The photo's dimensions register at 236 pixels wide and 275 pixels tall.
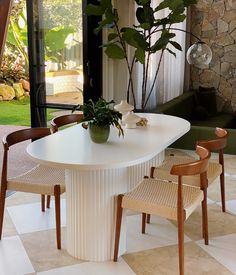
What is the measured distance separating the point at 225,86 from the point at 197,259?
443cm

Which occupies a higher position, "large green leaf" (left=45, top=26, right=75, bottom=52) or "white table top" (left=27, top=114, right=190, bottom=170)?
"large green leaf" (left=45, top=26, right=75, bottom=52)

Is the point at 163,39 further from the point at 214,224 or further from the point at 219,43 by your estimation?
the point at 219,43

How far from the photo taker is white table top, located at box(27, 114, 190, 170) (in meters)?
2.06

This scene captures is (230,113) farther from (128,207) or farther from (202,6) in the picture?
(128,207)

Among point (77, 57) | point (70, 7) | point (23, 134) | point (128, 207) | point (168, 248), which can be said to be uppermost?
point (70, 7)

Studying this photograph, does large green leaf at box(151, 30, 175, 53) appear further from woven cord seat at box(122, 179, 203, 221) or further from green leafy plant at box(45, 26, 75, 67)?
woven cord seat at box(122, 179, 203, 221)

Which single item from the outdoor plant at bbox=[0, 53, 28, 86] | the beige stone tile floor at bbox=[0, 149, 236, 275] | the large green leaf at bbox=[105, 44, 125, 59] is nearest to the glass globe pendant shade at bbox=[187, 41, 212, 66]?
the large green leaf at bbox=[105, 44, 125, 59]

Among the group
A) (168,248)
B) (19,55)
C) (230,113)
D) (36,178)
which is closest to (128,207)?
(168,248)

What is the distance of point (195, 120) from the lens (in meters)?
5.79

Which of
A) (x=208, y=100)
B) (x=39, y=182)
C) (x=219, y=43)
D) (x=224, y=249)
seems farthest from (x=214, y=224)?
(x=219, y=43)

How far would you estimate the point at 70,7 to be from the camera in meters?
4.55

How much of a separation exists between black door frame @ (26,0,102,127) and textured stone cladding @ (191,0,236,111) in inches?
84.1

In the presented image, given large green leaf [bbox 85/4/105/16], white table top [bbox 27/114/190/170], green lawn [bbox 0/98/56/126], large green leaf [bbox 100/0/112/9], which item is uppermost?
large green leaf [bbox 100/0/112/9]

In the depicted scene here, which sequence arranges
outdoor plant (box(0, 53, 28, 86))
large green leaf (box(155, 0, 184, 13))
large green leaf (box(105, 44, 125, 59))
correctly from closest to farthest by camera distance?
large green leaf (box(155, 0, 184, 13))
large green leaf (box(105, 44, 125, 59))
outdoor plant (box(0, 53, 28, 86))
